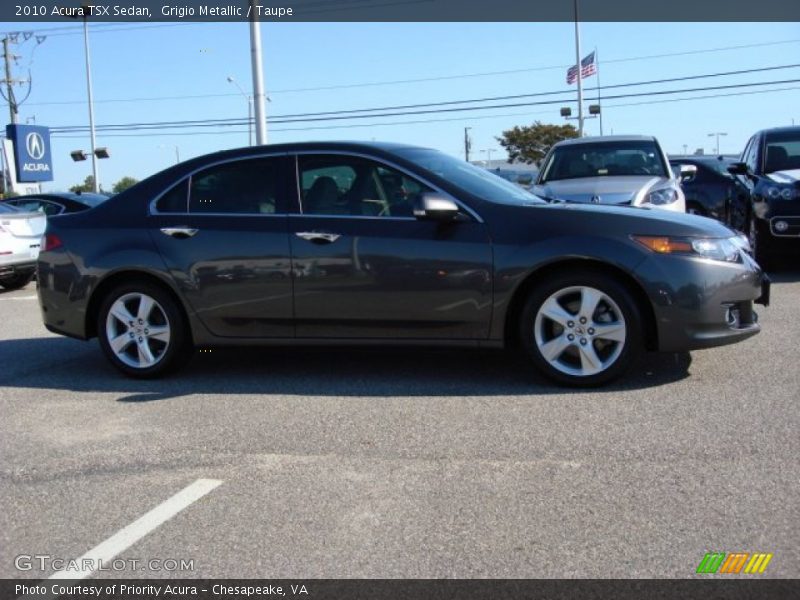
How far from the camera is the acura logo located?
36625mm

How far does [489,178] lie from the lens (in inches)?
239

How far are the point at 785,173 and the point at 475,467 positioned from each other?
7.98 m

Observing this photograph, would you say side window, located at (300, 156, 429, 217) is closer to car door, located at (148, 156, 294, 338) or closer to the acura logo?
car door, located at (148, 156, 294, 338)

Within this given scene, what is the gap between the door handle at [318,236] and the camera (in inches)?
217

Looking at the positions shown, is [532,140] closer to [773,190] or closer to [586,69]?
[586,69]

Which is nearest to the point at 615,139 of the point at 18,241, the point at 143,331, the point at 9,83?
the point at 143,331

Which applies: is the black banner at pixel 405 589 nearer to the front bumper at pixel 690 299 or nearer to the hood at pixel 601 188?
the front bumper at pixel 690 299

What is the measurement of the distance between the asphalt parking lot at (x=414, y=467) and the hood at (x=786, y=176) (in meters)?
4.42

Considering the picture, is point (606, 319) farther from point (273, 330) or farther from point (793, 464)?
point (273, 330)

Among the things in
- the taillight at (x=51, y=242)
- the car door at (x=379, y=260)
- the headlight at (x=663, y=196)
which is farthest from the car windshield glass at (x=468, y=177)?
the headlight at (x=663, y=196)

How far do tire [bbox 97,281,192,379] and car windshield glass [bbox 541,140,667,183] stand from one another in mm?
5947

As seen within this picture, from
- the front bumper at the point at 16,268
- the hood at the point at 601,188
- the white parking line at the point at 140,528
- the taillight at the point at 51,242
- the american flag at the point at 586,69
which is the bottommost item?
the white parking line at the point at 140,528

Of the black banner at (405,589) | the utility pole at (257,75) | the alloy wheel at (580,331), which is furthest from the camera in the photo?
the utility pole at (257,75)

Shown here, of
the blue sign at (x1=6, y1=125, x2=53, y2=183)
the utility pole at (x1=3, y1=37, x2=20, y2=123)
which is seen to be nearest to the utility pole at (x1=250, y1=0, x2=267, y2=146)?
the blue sign at (x1=6, y1=125, x2=53, y2=183)
